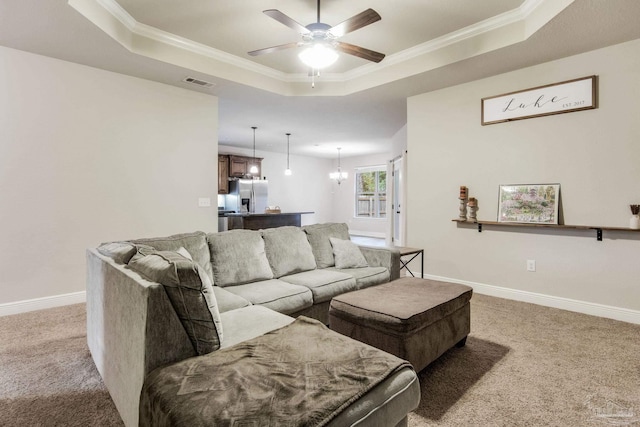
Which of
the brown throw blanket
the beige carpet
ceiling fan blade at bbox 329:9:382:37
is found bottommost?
the beige carpet

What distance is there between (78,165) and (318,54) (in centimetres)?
284

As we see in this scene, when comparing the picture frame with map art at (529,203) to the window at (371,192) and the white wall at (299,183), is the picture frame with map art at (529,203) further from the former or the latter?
the white wall at (299,183)

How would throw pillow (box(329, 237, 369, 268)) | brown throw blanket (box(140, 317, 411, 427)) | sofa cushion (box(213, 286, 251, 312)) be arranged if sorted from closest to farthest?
brown throw blanket (box(140, 317, 411, 427)) → sofa cushion (box(213, 286, 251, 312)) → throw pillow (box(329, 237, 369, 268))

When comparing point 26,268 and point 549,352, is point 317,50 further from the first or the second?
point 26,268

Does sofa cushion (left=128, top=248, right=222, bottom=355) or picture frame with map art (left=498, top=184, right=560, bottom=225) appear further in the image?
picture frame with map art (left=498, top=184, right=560, bottom=225)

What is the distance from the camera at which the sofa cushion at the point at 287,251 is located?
2.99m

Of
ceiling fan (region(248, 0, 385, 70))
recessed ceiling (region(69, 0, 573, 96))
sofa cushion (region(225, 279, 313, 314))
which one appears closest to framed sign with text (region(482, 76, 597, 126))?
recessed ceiling (region(69, 0, 573, 96))

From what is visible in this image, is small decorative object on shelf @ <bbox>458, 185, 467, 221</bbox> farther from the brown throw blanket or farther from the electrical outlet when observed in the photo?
the brown throw blanket

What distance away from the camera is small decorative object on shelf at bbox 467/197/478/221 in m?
4.05

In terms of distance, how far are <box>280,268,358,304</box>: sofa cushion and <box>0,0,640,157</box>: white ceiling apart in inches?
96.0

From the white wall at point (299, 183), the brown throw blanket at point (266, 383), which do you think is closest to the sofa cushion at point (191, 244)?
the brown throw blanket at point (266, 383)

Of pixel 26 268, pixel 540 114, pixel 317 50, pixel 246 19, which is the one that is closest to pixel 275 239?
pixel 317 50

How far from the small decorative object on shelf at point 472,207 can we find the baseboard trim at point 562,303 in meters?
0.83

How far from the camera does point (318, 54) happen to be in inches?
110
